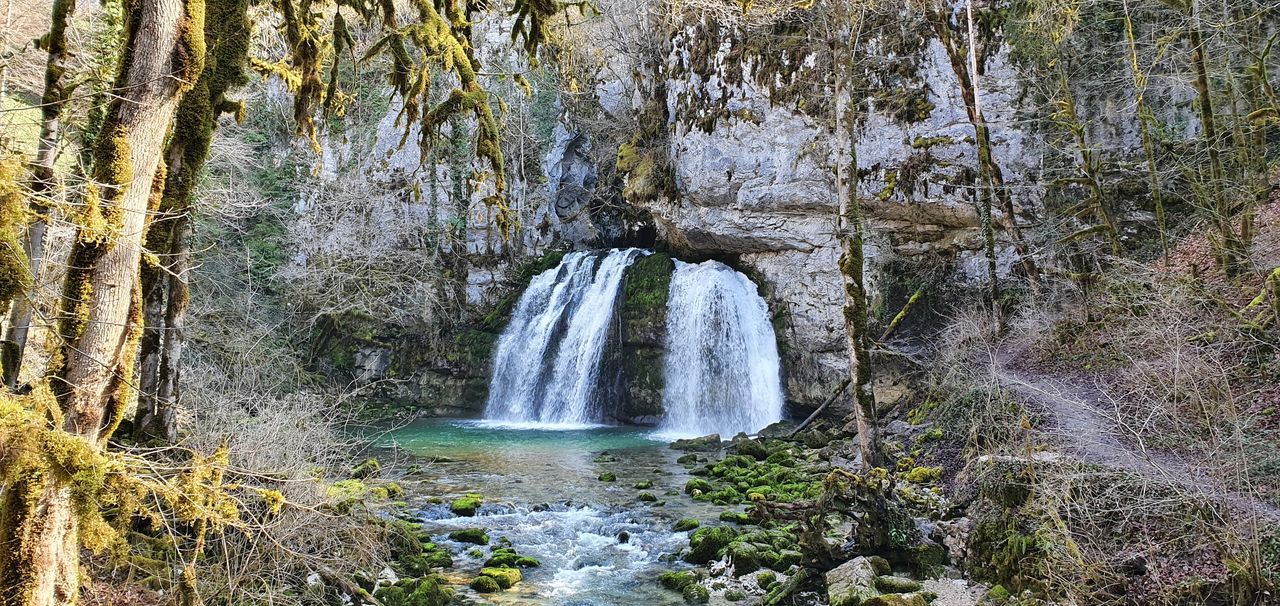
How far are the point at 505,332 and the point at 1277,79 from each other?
17.5m

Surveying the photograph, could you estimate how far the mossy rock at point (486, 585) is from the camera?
702 centimetres

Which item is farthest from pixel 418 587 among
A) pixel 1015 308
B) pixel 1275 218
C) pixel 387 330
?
pixel 387 330

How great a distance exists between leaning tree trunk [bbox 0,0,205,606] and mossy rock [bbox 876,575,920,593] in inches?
224

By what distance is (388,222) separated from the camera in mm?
23359

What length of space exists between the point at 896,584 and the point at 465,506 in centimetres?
570

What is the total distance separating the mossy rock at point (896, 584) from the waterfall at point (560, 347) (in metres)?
12.9

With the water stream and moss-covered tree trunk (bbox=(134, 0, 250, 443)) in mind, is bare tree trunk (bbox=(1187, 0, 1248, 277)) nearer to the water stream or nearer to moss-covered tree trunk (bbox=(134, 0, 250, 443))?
the water stream

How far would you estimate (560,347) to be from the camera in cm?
1966

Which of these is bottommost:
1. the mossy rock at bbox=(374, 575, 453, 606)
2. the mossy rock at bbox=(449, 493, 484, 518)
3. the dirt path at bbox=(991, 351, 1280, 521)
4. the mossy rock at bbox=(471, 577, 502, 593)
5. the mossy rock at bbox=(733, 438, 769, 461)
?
the mossy rock at bbox=(471, 577, 502, 593)

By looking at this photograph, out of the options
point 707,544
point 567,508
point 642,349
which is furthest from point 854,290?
point 642,349

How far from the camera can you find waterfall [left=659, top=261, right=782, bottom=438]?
17375 mm

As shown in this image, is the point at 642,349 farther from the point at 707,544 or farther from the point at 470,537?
the point at 707,544

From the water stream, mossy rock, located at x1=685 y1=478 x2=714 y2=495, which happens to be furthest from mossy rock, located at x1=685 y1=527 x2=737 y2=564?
mossy rock, located at x1=685 y1=478 x2=714 y2=495

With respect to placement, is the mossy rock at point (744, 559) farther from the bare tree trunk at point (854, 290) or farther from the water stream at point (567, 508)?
the bare tree trunk at point (854, 290)
